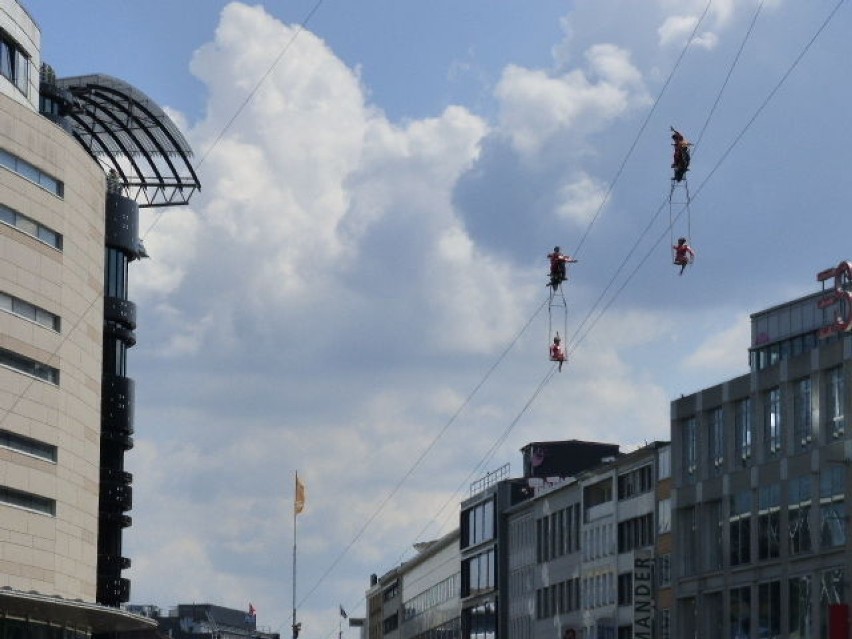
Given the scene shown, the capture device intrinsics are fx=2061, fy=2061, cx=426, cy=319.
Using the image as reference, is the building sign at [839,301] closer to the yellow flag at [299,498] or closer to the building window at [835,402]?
the building window at [835,402]

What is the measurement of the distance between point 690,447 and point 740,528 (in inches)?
377

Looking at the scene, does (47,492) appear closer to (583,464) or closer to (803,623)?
(803,623)

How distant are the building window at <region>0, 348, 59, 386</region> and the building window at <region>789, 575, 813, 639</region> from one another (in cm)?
3992

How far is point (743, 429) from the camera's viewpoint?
386 ft

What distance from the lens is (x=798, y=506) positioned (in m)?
109

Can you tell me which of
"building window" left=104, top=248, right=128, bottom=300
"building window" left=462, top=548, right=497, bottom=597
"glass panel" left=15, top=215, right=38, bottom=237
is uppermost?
"building window" left=104, top=248, right=128, bottom=300

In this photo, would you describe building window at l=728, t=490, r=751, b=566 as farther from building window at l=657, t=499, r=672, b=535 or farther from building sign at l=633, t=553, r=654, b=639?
building sign at l=633, t=553, r=654, b=639

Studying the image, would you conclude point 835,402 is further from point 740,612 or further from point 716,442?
point 716,442

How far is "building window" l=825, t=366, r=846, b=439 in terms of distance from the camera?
346 feet

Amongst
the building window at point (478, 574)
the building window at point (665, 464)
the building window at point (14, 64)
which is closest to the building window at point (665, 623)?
the building window at point (665, 464)

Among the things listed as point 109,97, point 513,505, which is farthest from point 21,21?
point 513,505

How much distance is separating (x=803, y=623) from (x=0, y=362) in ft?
141

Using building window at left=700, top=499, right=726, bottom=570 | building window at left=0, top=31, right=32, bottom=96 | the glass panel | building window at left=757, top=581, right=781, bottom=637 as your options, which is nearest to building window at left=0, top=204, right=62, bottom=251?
the glass panel

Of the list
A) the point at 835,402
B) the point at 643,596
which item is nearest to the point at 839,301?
the point at 835,402
